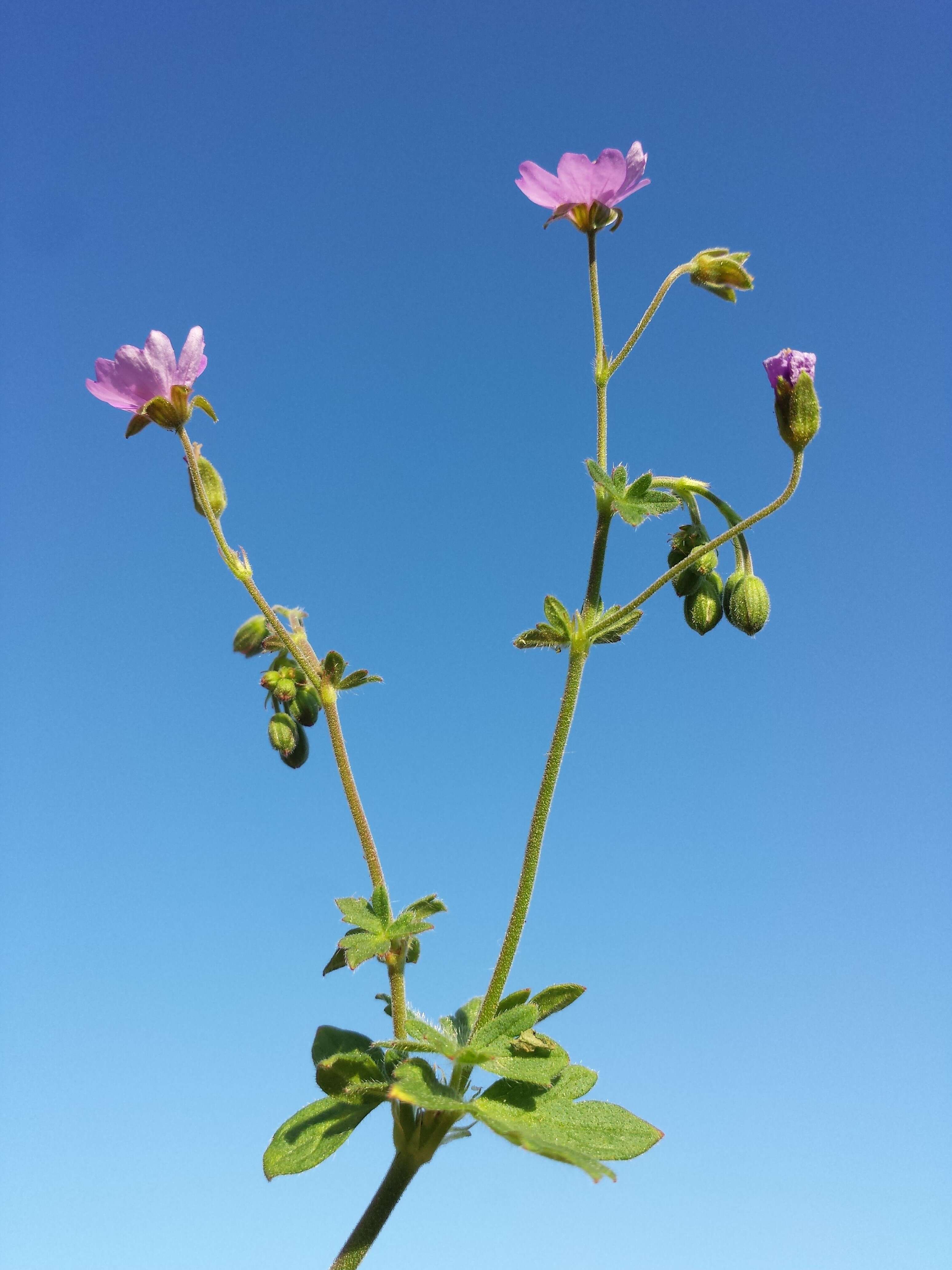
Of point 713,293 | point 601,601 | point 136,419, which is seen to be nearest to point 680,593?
point 601,601

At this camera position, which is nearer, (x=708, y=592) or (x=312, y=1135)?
(x=312, y=1135)

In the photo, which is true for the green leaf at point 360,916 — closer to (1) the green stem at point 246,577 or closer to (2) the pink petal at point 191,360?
(1) the green stem at point 246,577

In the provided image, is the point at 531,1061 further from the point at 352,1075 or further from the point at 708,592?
the point at 708,592

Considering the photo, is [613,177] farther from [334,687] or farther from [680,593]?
[334,687]

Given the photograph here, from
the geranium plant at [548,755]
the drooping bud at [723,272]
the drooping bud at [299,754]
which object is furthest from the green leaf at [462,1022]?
the drooping bud at [723,272]

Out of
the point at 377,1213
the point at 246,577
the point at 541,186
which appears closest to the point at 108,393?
the point at 246,577

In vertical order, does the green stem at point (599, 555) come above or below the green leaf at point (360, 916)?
above

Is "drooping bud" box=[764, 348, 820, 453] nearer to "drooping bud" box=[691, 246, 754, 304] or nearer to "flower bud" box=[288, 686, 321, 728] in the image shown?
"drooping bud" box=[691, 246, 754, 304]
